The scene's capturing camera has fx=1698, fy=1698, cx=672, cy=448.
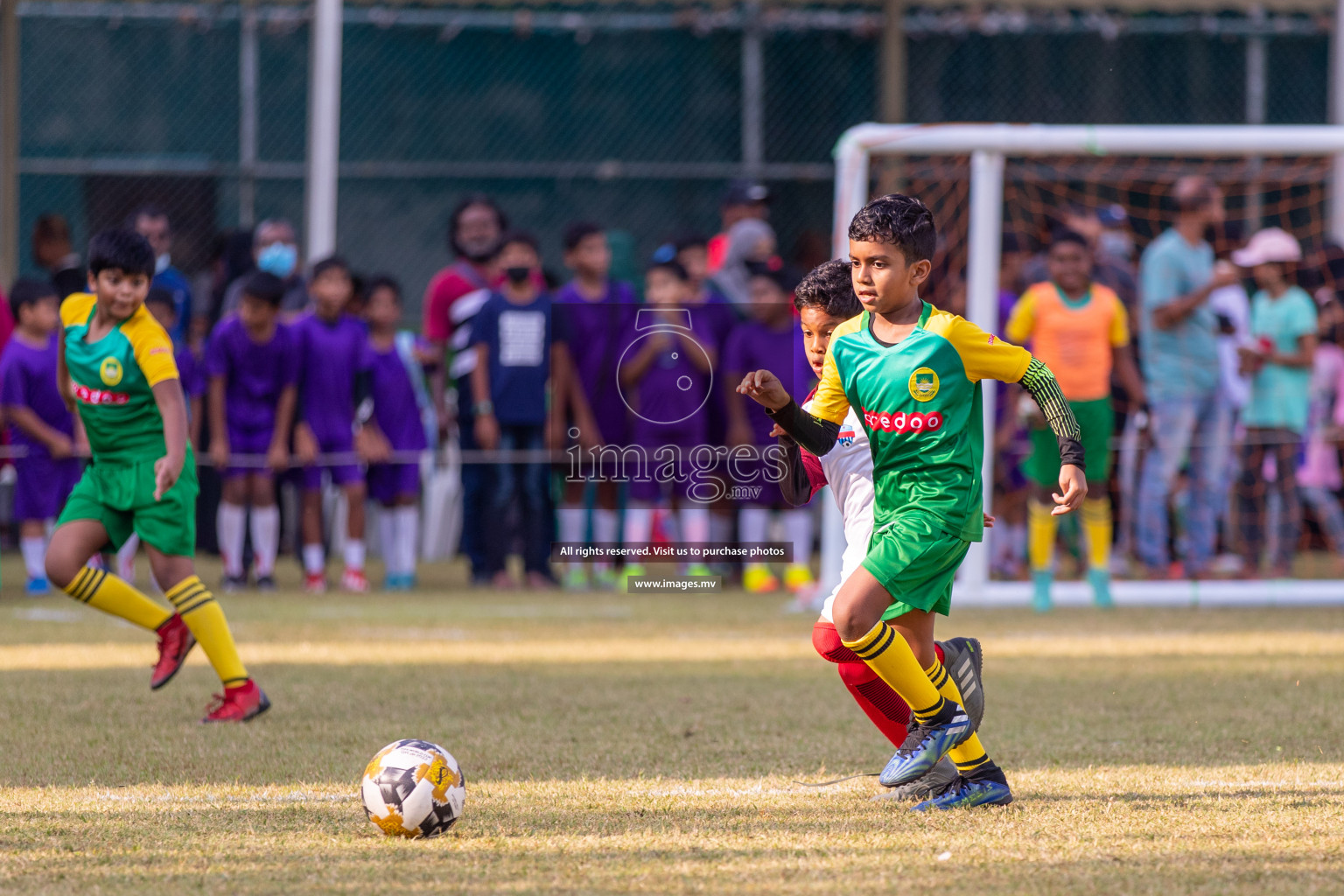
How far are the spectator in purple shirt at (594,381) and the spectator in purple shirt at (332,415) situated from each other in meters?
1.25

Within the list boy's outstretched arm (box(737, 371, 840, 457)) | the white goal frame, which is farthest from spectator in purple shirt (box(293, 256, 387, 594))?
boy's outstretched arm (box(737, 371, 840, 457))

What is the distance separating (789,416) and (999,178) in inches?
232

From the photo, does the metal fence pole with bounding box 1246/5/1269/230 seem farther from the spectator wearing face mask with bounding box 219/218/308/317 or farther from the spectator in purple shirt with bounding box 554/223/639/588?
the spectator wearing face mask with bounding box 219/218/308/317

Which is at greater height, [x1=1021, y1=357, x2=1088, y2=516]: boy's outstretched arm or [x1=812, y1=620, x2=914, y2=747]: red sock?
[x1=1021, y1=357, x2=1088, y2=516]: boy's outstretched arm

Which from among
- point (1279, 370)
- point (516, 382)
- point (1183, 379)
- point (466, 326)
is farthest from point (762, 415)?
point (1279, 370)

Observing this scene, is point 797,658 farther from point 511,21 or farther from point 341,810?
point 511,21

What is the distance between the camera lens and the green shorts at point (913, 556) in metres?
4.04

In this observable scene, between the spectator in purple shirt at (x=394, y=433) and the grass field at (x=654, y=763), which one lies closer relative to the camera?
the grass field at (x=654, y=763)

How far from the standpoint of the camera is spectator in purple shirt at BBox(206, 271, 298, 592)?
9.96 metres

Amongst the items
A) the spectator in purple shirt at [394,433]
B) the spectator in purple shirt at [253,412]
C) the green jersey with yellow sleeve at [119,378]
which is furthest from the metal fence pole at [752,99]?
the green jersey with yellow sleeve at [119,378]

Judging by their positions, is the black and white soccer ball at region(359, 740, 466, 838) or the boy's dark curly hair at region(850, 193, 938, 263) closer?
the black and white soccer ball at region(359, 740, 466, 838)

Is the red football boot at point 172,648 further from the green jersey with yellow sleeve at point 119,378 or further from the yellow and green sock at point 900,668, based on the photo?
the yellow and green sock at point 900,668

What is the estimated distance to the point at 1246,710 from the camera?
5719 millimetres

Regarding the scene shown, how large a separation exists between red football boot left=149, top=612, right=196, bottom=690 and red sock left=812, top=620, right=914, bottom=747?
8.12 feet
